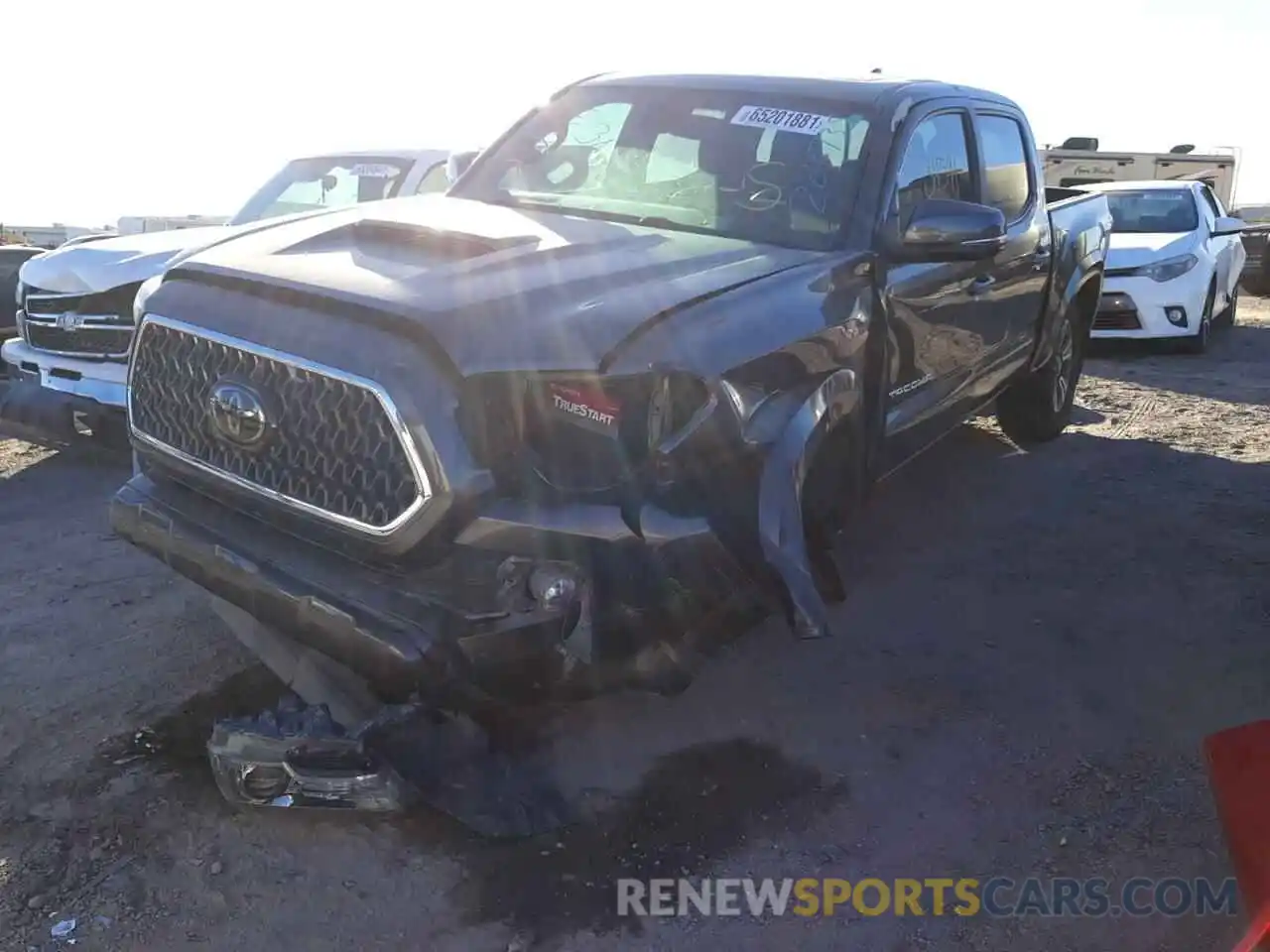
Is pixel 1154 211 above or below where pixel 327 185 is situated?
below

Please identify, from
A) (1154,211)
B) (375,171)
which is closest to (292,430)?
(375,171)

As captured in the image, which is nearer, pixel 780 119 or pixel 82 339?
pixel 780 119

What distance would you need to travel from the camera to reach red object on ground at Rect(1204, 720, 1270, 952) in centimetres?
217

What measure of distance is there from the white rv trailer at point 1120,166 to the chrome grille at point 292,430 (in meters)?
16.6

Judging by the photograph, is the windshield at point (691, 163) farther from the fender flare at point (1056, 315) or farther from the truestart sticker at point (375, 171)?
the truestart sticker at point (375, 171)

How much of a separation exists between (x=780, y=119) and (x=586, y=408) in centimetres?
192

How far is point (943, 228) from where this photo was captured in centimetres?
379

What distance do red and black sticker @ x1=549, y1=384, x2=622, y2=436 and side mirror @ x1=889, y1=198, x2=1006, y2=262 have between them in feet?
5.16

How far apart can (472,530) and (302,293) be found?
30.5 inches

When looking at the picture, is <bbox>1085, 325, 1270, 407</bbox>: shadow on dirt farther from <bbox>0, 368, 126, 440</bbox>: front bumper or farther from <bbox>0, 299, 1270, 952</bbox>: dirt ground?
<bbox>0, 368, 126, 440</bbox>: front bumper

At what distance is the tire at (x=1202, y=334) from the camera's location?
1070cm

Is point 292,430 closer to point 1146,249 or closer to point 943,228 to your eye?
point 943,228

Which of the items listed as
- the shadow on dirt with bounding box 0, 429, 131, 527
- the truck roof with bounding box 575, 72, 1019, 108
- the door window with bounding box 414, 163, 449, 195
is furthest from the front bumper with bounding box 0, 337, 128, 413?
the truck roof with bounding box 575, 72, 1019, 108

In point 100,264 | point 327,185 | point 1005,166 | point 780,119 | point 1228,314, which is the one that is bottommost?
point 1228,314
